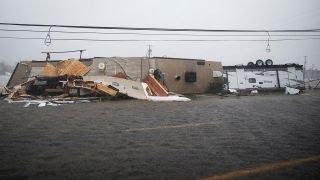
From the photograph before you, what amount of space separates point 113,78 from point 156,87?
3823 mm

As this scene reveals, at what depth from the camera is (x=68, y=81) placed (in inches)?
789

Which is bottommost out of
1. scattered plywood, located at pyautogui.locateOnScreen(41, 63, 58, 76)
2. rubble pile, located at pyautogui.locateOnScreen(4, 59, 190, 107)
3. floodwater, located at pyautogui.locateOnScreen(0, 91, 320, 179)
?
floodwater, located at pyautogui.locateOnScreen(0, 91, 320, 179)

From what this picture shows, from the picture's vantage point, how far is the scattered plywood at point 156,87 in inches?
870

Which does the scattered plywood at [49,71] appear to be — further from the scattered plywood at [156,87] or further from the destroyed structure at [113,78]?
the scattered plywood at [156,87]

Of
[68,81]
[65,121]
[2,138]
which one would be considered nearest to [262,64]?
[68,81]

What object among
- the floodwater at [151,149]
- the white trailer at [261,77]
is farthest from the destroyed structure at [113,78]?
the floodwater at [151,149]

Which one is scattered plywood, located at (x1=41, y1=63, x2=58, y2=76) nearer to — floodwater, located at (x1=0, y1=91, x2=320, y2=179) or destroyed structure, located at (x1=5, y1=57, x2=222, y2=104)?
destroyed structure, located at (x1=5, y1=57, x2=222, y2=104)

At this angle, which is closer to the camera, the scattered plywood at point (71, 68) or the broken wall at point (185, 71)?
the scattered plywood at point (71, 68)

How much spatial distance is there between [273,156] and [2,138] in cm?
578

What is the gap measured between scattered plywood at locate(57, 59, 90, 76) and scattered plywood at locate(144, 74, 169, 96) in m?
5.38

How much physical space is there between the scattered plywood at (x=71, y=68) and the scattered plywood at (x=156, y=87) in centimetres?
538

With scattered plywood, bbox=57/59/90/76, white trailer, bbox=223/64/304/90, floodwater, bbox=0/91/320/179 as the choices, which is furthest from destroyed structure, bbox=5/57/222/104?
floodwater, bbox=0/91/320/179

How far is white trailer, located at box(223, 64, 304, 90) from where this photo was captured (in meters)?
37.4

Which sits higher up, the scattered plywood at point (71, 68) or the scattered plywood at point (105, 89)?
the scattered plywood at point (71, 68)
